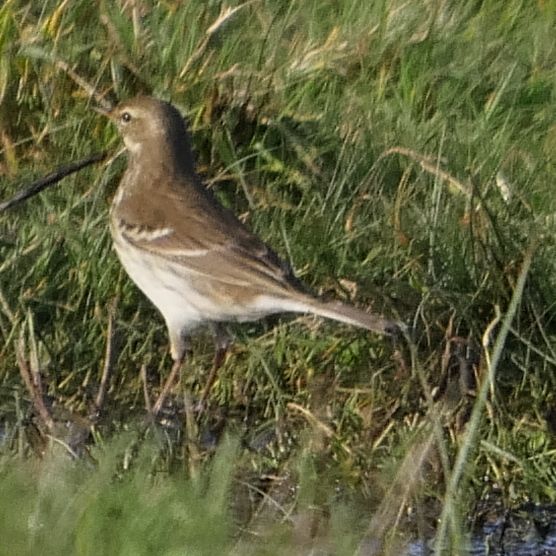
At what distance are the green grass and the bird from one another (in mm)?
159

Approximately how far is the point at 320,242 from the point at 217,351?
47 centimetres

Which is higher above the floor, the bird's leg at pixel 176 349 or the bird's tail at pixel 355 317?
the bird's tail at pixel 355 317

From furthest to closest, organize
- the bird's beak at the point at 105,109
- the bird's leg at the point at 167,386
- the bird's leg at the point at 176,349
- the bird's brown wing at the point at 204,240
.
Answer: the bird's beak at the point at 105,109 < the bird's leg at the point at 176,349 < the bird's brown wing at the point at 204,240 < the bird's leg at the point at 167,386

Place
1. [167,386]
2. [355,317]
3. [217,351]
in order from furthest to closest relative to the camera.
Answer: [217,351] < [167,386] < [355,317]

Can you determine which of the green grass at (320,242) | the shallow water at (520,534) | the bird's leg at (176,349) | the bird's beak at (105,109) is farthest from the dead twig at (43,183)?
the shallow water at (520,534)

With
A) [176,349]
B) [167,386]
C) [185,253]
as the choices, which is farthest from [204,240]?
[167,386]

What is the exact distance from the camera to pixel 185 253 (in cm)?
573

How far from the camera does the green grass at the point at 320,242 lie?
16.7 feet

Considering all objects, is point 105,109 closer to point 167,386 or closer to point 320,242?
point 320,242

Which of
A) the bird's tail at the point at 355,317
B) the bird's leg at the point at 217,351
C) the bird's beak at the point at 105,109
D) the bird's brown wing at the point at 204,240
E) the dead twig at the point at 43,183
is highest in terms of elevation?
the bird's beak at the point at 105,109

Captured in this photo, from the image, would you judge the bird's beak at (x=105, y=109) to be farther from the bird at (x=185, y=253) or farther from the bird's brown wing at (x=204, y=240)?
the bird's brown wing at (x=204, y=240)

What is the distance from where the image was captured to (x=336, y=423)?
213 inches

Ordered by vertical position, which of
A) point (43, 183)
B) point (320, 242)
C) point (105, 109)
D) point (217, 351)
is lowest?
point (217, 351)

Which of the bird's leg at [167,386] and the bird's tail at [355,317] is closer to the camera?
the bird's tail at [355,317]
